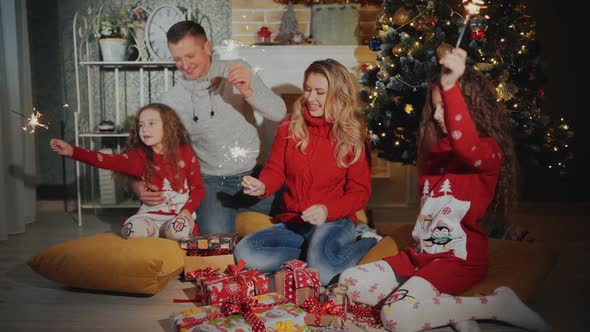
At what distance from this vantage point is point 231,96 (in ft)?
9.66

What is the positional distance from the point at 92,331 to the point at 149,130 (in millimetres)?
992

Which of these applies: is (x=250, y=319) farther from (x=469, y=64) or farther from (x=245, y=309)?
(x=469, y=64)

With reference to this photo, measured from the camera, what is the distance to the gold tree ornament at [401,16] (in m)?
2.72

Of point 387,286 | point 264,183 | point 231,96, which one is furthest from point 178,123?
point 387,286

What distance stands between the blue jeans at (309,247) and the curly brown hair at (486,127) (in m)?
0.44

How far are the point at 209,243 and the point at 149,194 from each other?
419mm

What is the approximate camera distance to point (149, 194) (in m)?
2.60

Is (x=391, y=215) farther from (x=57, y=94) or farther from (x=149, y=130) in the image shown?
(x=57, y=94)

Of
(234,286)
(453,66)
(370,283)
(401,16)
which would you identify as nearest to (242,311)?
(234,286)

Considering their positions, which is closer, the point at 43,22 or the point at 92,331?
the point at 92,331

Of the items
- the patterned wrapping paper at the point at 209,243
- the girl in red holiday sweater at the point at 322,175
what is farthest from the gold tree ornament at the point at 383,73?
the patterned wrapping paper at the point at 209,243

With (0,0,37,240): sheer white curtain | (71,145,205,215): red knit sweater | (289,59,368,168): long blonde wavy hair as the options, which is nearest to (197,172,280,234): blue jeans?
(71,145,205,215): red knit sweater

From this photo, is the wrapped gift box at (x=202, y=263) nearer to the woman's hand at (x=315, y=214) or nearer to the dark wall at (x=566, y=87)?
the woman's hand at (x=315, y=214)

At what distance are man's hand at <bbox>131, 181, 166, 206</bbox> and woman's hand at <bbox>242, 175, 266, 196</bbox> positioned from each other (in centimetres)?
52
